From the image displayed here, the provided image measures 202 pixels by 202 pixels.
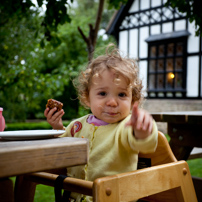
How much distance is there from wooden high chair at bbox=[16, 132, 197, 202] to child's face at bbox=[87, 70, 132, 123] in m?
0.24

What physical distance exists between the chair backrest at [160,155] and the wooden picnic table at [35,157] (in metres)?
0.61

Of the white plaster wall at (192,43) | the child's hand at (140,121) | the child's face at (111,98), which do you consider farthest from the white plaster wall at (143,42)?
the child's hand at (140,121)

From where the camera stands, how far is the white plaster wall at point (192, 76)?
10422 mm

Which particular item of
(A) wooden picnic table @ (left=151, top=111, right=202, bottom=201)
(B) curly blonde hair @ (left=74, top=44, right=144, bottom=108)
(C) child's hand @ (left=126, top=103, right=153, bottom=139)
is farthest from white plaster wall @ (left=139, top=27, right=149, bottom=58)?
(C) child's hand @ (left=126, top=103, right=153, bottom=139)

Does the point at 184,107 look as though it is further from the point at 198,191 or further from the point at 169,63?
the point at 198,191

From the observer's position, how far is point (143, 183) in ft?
4.06

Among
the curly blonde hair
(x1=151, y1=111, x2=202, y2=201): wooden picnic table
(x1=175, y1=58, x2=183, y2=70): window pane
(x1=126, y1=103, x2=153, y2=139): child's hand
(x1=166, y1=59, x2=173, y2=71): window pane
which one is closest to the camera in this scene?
(x1=126, y1=103, x2=153, y2=139): child's hand

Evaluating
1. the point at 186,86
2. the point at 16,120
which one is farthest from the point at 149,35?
the point at 16,120

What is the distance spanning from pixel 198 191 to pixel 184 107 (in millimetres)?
8380

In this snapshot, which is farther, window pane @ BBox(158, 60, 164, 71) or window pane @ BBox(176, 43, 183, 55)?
window pane @ BBox(158, 60, 164, 71)

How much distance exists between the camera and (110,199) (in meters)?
1.07

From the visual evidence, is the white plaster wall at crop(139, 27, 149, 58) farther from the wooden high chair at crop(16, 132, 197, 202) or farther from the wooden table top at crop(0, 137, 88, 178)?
the wooden table top at crop(0, 137, 88, 178)

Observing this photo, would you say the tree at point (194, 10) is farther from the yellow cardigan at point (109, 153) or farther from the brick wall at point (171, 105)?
the brick wall at point (171, 105)

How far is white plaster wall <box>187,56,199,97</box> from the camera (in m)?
10.4
